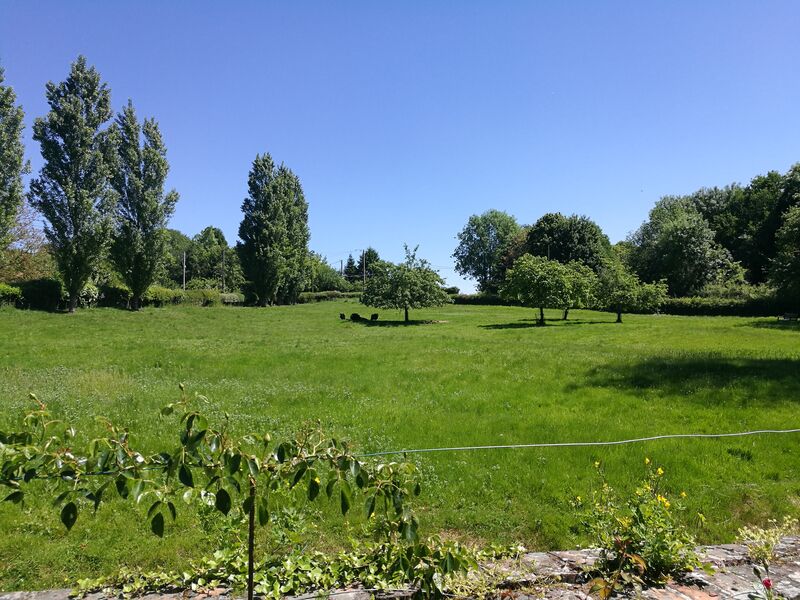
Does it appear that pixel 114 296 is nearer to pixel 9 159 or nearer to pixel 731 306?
pixel 9 159

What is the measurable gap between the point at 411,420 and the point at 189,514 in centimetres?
372

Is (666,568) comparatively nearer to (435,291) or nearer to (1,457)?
(1,457)

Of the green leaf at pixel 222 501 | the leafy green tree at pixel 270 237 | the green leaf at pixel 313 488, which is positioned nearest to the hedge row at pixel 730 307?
the leafy green tree at pixel 270 237

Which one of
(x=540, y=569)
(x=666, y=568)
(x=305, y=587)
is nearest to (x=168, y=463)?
(x=305, y=587)

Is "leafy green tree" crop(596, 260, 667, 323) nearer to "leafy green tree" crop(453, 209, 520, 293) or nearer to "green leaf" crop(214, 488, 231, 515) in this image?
"green leaf" crop(214, 488, 231, 515)

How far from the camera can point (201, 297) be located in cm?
4747

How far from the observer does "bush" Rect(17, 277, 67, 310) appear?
29.7m

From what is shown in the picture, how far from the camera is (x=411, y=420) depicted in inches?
298

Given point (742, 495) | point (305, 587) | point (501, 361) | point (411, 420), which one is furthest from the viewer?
point (501, 361)

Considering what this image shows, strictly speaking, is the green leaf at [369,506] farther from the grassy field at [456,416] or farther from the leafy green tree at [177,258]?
the leafy green tree at [177,258]

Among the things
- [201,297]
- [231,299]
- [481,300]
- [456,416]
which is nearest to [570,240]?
[481,300]

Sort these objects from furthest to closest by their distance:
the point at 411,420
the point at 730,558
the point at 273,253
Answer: the point at 273,253 < the point at 411,420 < the point at 730,558

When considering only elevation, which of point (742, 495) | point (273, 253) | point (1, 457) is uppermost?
point (273, 253)

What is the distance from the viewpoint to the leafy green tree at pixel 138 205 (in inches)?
1410
